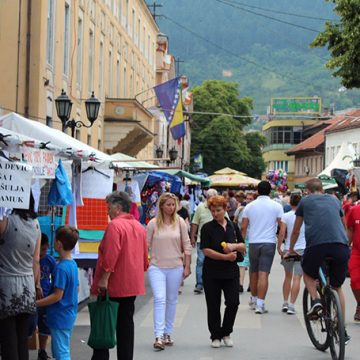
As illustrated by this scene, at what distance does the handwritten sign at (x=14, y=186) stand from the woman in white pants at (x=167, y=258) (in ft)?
10.8

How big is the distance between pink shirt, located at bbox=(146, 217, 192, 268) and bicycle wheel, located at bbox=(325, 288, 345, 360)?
194 cm

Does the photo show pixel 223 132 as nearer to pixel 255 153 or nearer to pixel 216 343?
pixel 255 153

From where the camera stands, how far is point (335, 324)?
29.8 ft

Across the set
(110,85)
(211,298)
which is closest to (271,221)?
(211,298)

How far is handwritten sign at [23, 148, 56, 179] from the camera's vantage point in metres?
9.05

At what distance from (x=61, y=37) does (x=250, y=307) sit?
13.9m

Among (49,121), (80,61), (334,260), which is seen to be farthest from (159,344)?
(80,61)

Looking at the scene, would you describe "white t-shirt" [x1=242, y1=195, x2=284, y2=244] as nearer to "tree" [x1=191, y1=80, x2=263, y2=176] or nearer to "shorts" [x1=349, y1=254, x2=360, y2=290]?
"shorts" [x1=349, y1=254, x2=360, y2=290]

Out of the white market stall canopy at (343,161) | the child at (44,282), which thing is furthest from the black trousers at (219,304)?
the white market stall canopy at (343,161)

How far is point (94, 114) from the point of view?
20969mm

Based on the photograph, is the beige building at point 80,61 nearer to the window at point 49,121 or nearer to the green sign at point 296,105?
the window at point 49,121

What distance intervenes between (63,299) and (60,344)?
43 cm

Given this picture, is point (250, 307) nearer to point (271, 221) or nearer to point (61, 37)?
point (271, 221)

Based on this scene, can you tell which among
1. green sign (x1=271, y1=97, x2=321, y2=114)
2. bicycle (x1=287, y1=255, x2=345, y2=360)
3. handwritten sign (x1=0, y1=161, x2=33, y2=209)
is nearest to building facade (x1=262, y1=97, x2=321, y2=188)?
green sign (x1=271, y1=97, x2=321, y2=114)
